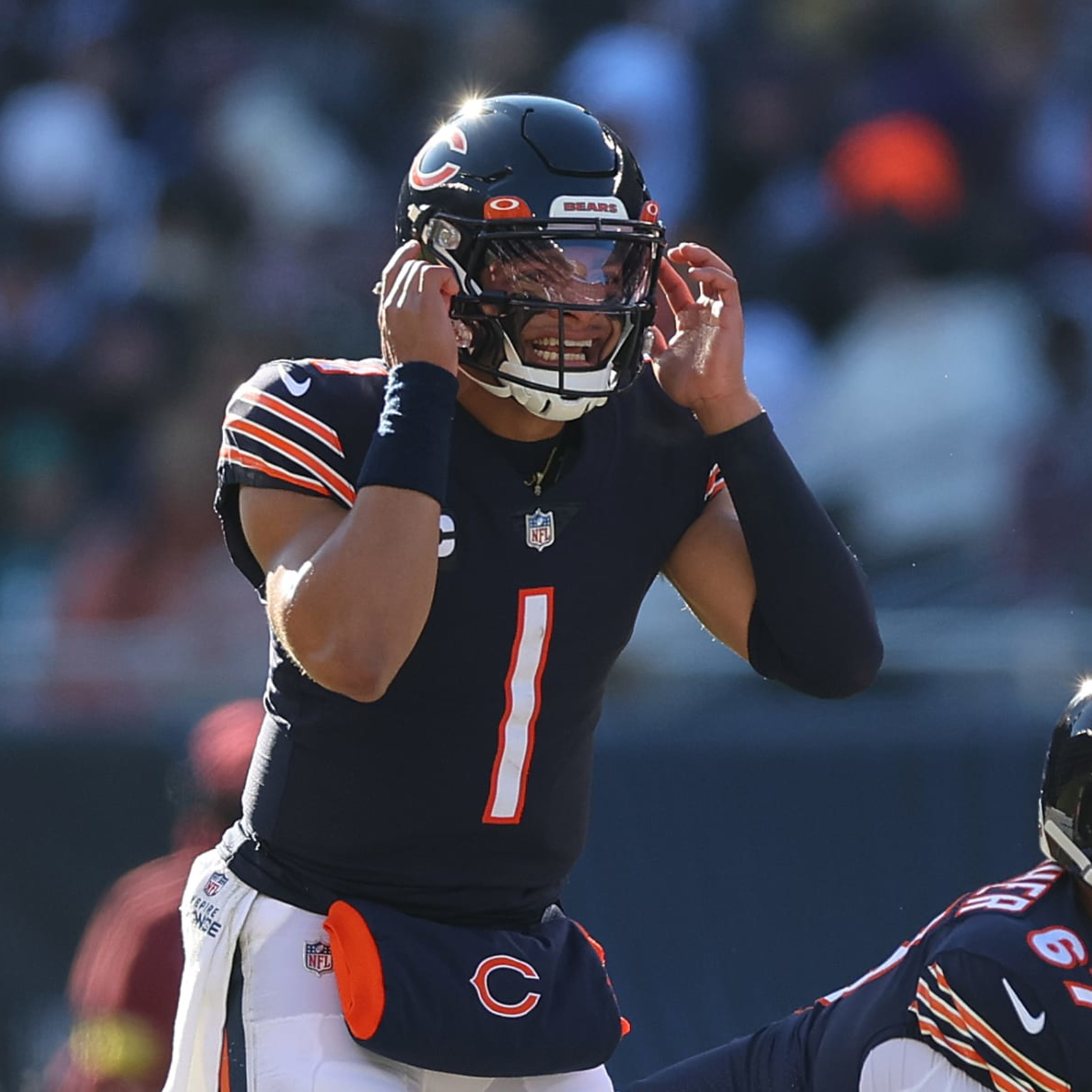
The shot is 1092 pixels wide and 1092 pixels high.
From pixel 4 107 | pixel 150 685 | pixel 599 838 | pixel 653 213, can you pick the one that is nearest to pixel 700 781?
pixel 599 838

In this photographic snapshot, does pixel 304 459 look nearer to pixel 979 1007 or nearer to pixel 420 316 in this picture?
pixel 420 316

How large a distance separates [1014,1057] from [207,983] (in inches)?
48.7

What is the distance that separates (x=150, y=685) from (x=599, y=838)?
4.13 feet

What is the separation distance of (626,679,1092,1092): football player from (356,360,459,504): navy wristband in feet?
3.91

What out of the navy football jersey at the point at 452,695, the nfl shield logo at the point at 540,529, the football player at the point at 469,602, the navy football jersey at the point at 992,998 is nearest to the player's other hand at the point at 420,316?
the football player at the point at 469,602

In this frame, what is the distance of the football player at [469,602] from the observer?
2.82 metres

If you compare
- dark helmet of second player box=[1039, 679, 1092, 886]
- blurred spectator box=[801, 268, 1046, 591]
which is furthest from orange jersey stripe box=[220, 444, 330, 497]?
blurred spectator box=[801, 268, 1046, 591]

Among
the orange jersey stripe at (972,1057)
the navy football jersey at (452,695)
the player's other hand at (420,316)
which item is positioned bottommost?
the orange jersey stripe at (972,1057)

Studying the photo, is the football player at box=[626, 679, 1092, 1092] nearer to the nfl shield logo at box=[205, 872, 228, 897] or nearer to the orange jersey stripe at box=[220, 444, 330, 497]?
the nfl shield logo at box=[205, 872, 228, 897]

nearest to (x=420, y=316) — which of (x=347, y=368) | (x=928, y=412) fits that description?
(x=347, y=368)

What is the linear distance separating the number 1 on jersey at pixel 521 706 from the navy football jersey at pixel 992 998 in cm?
81

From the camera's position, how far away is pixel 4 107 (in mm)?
9547

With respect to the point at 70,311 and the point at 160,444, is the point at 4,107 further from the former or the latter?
the point at 160,444

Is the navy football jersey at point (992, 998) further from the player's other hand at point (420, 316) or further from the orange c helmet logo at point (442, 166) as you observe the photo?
the orange c helmet logo at point (442, 166)
